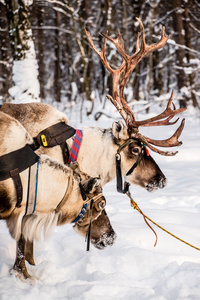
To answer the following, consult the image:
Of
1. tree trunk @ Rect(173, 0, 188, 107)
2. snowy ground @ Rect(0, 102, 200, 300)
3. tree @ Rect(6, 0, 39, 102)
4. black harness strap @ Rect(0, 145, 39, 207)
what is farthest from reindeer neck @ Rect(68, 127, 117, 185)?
tree trunk @ Rect(173, 0, 188, 107)

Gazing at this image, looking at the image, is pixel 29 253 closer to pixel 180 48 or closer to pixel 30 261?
pixel 30 261

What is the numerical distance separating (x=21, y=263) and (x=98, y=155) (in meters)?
1.22

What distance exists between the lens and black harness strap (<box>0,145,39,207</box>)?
6.18ft

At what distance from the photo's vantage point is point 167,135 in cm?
741

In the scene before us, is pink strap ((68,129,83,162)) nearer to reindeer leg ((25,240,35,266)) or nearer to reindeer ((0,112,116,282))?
reindeer ((0,112,116,282))

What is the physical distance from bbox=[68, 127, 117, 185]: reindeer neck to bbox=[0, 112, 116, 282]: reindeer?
31.7 inches

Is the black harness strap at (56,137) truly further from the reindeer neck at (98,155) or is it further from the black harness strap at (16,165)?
the black harness strap at (16,165)

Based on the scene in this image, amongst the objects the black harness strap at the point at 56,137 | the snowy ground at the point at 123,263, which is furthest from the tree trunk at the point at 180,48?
the black harness strap at the point at 56,137

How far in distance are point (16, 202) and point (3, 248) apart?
1057mm

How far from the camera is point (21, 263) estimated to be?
235 cm

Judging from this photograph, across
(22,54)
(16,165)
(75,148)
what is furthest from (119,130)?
(22,54)

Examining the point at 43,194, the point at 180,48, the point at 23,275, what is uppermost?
the point at 180,48

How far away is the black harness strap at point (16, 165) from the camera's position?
188 centimetres

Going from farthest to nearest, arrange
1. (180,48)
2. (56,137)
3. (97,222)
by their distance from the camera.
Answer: (180,48), (56,137), (97,222)
